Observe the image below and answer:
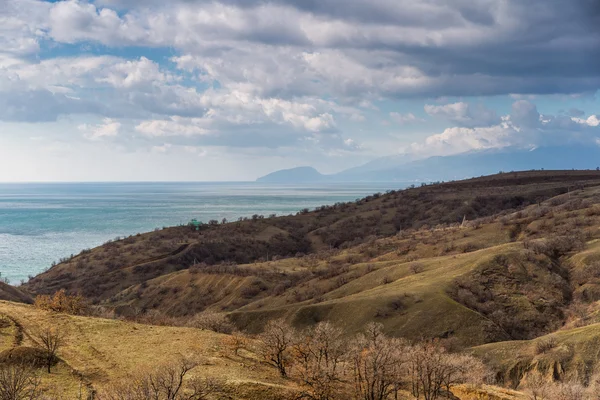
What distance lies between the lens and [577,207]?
86062mm

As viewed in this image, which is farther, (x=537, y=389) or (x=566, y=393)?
(x=537, y=389)

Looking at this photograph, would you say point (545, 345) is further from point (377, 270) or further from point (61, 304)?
point (61, 304)

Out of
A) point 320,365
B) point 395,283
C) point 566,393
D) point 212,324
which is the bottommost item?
point 212,324

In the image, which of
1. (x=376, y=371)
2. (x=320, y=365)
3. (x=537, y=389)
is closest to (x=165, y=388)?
(x=320, y=365)

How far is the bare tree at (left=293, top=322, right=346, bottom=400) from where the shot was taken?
79.8ft

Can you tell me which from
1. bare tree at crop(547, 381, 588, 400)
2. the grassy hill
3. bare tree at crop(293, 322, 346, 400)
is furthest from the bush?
bare tree at crop(547, 381, 588, 400)

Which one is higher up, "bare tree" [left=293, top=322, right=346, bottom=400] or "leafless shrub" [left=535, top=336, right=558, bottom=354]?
"bare tree" [left=293, top=322, right=346, bottom=400]

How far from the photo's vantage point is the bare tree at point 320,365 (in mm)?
24312

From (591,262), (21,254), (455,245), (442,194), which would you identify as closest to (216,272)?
(455,245)

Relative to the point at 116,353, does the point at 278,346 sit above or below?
above

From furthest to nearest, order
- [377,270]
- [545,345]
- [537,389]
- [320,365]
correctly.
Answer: [377,270] → [545,345] → [537,389] → [320,365]

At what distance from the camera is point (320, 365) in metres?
26.1

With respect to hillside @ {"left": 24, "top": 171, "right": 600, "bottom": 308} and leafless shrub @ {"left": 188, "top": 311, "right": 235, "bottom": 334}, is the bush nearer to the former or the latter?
leafless shrub @ {"left": 188, "top": 311, "right": 235, "bottom": 334}

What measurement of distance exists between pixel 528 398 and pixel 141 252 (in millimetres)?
93182
